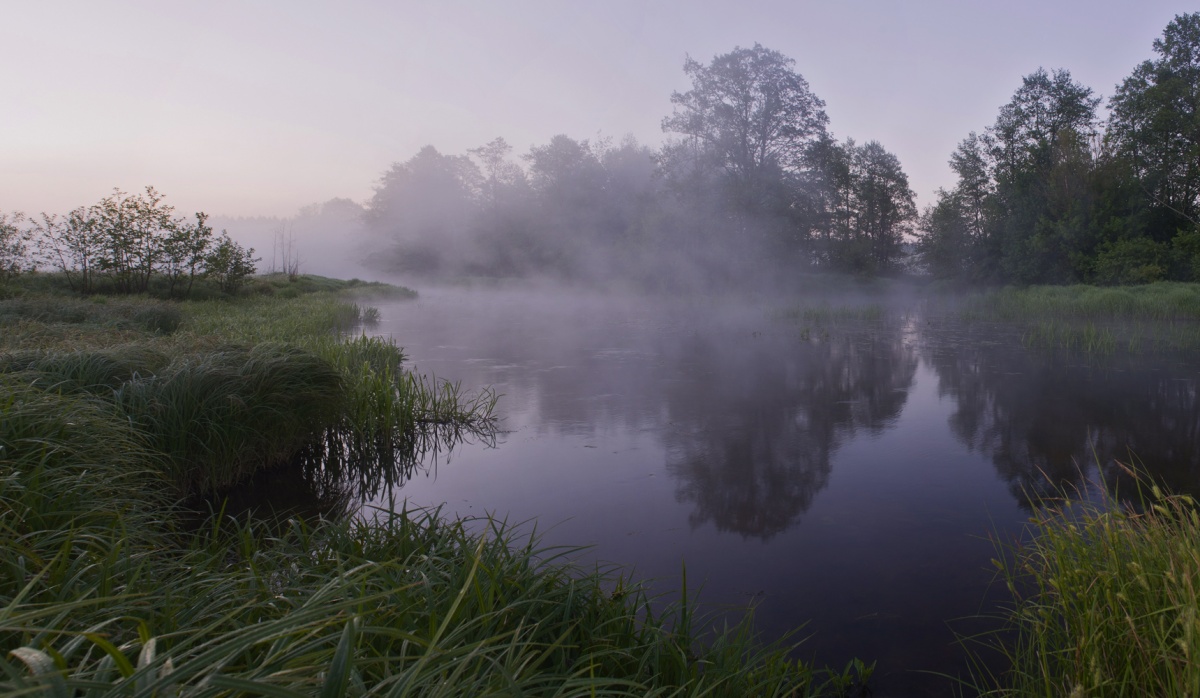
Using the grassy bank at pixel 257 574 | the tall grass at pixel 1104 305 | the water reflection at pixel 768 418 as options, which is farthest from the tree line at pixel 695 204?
the grassy bank at pixel 257 574

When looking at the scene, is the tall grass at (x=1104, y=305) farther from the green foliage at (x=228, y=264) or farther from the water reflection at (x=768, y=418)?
the green foliage at (x=228, y=264)

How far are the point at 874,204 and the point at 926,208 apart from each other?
9.45 ft

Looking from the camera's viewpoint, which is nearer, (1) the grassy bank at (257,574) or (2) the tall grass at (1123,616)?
(1) the grassy bank at (257,574)

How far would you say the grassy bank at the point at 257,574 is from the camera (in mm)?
935

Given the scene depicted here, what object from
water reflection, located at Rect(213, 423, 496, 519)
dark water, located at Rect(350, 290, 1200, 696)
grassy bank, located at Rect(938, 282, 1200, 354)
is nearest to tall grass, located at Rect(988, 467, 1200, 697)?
dark water, located at Rect(350, 290, 1200, 696)

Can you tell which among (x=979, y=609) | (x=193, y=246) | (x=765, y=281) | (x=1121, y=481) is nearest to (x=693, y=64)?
(x=765, y=281)

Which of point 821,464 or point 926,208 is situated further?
point 926,208

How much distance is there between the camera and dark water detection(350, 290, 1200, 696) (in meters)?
2.50

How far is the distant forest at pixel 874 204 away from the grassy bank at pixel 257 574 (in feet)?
34.9

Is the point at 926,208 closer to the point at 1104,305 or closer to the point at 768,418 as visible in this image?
the point at 1104,305

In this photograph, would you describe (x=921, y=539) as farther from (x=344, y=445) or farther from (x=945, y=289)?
(x=945, y=289)

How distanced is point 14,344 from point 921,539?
199 inches

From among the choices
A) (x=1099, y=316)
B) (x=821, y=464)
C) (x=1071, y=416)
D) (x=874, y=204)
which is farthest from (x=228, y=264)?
(x=874, y=204)

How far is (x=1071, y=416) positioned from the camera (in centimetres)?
515
